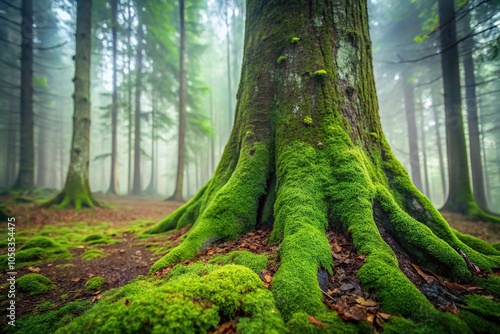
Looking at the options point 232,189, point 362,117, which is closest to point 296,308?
point 232,189

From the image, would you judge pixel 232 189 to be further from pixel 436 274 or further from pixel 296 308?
pixel 436 274

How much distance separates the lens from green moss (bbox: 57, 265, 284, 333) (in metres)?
1.41

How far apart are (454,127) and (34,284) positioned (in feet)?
43.1

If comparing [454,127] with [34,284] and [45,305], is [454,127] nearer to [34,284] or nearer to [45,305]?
[45,305]

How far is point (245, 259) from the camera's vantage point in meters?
2.40

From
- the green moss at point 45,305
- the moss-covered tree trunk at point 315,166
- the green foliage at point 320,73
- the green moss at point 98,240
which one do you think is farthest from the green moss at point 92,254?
the green foliage at point 320,73

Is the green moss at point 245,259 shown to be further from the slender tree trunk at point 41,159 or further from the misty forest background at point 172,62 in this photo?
the slender tree trunk at point 41,159

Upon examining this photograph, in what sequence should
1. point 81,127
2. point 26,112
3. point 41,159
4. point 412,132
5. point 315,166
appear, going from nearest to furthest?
point 315,166, point 81,127, point 26,112, point 412,132, point 41,159

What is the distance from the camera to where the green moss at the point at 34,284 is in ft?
8.75

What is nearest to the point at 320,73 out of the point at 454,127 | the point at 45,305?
the point at 45,305

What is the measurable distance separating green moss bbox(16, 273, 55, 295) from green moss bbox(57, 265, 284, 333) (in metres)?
1.82

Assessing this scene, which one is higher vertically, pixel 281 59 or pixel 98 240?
pixel 281 59

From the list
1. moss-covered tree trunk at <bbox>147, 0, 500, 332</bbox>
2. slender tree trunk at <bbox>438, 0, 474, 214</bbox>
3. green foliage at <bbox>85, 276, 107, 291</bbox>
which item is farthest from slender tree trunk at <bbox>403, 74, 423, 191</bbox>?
green foliage at <bbox>85, 276, 107, 291</bbox>

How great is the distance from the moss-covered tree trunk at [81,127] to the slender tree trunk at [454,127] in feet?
47.6
